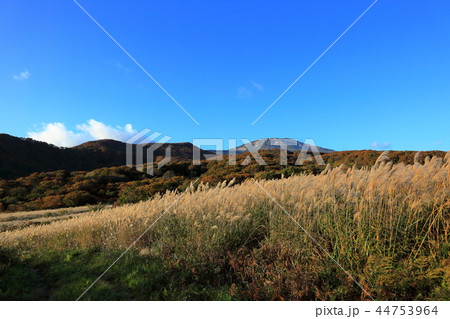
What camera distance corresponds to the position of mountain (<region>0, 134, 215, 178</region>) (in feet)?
162

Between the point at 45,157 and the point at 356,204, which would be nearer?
the point at 356,204

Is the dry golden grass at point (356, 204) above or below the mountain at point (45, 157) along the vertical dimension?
below

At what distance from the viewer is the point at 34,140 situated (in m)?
60.1

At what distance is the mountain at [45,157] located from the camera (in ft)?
162

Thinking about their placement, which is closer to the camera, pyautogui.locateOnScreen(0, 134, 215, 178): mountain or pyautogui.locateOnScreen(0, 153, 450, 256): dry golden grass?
pyautogui.locateOnScreen(0, 153, 450, 256): dry golden grass

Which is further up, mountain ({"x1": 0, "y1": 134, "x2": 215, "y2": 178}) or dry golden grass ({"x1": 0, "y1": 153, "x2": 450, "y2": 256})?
mountain ({"x1": 0, "y1": 134, "x2": 215, "y2": 178})

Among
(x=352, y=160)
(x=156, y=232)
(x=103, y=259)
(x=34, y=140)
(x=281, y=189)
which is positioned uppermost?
(x=34, y=140)

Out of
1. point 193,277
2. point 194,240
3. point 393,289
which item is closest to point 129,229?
point 194,240

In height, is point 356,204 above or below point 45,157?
below

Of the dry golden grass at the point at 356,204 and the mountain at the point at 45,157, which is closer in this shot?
the dry golden grass at the point at 356,204

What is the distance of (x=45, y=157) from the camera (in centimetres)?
5525

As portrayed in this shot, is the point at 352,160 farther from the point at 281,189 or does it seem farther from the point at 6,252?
the point at 6,252

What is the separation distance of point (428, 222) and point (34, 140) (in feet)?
232
